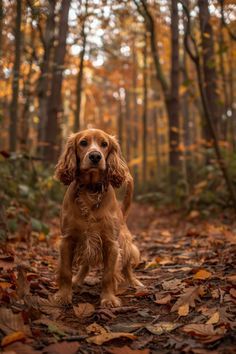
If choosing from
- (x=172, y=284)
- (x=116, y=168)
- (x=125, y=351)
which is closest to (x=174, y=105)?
(x=116, y=168)

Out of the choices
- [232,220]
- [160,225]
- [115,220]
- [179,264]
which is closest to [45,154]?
[160,225]

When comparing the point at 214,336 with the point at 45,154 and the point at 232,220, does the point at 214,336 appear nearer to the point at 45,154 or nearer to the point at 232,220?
the point at 232,220

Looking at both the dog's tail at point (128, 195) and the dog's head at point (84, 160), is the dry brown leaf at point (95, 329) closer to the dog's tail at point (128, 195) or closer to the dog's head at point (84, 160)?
the dog's head at point (84, 160)

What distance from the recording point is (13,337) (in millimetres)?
2193

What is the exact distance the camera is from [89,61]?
16750 mm

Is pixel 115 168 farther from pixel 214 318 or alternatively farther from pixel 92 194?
pixel 214 318

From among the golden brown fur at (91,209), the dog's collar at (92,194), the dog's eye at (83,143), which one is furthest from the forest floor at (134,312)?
the dog's eye at (83,143)

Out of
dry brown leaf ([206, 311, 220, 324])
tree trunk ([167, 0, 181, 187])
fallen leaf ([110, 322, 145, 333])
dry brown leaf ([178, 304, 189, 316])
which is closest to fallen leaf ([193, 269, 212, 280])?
dry brown leaf ([178, 304, 189, 316])

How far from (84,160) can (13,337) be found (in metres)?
1.73

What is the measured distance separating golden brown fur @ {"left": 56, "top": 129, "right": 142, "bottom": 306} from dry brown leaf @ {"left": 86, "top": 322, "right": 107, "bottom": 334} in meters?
0.58

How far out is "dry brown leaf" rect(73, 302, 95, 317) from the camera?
3.07 meters

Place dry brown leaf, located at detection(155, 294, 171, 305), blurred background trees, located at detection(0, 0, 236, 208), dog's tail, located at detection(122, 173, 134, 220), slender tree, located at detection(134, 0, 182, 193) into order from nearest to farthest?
1. dry brown leaf, located at detection(155, 294, 171, 305)
2. dog's tail, located at detection(122, 173, 134, 220)
3. blurred background trees, located at detection(0, 0, 236, 208)
4. slender tree, located at detection(134, 0, 182, 193)

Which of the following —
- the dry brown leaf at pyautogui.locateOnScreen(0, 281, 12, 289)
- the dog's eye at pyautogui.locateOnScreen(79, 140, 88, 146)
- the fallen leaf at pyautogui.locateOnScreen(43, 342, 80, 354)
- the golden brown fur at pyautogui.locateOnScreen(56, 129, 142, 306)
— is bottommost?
the fallen leaf at pyautogui.locateOnScreen(43, 342, 80, 354)

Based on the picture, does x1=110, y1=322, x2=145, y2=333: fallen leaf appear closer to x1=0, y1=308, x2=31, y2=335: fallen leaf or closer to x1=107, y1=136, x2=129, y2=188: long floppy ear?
x1=0, y1=308, x2=31, y2=335: fallen leaf
